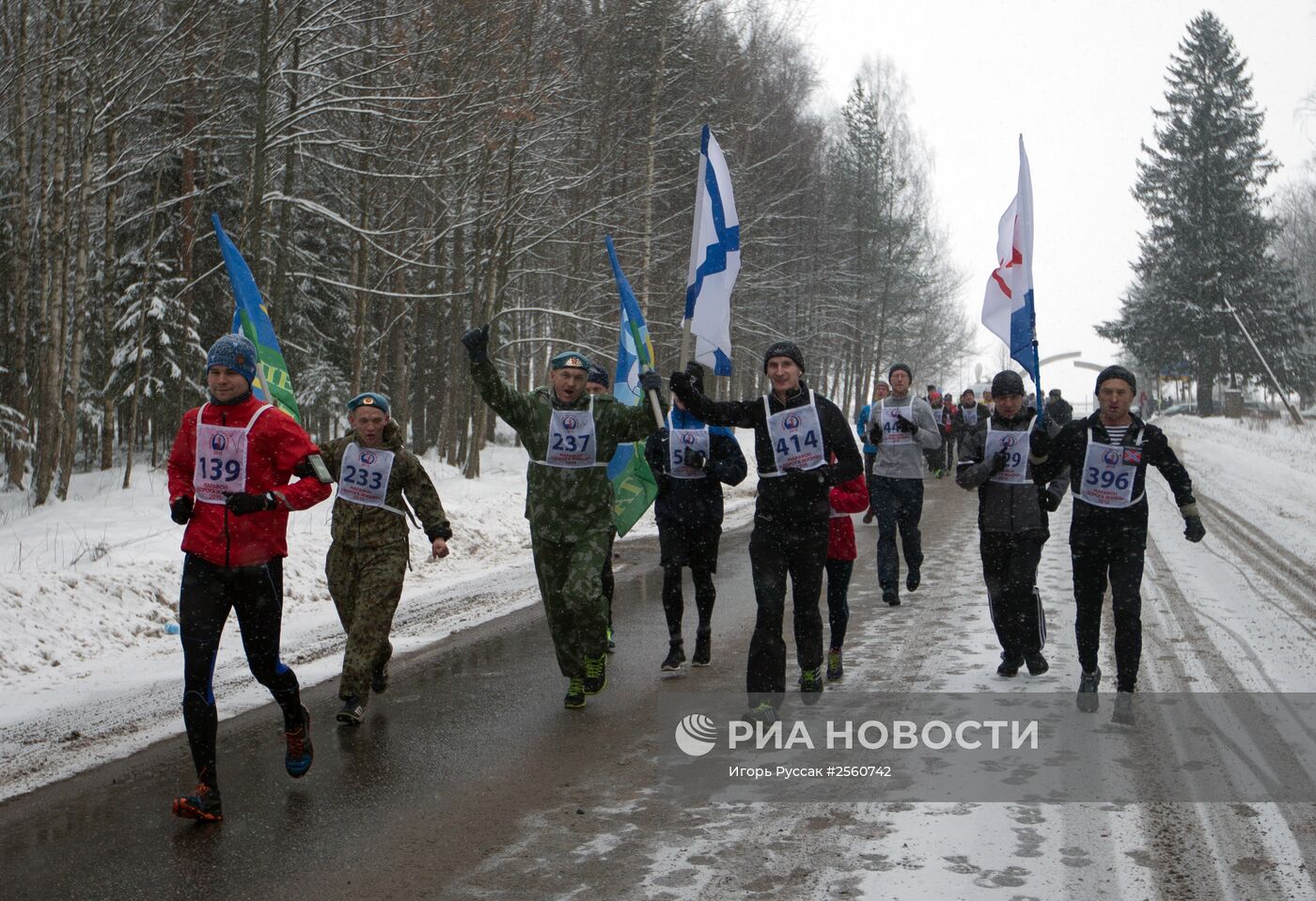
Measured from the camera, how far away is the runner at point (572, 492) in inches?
276

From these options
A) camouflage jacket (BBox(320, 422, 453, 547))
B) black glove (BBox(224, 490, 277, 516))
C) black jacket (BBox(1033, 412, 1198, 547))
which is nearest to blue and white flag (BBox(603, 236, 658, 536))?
camouflage jacket (BBox(320, 422, 453, 547))

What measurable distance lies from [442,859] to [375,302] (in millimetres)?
25213

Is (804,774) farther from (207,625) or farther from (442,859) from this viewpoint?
(207,625)

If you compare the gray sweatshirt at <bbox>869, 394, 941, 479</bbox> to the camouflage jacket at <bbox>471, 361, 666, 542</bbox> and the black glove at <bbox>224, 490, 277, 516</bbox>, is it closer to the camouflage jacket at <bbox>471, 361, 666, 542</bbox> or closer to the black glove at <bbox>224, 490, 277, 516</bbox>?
the camouflage jacket at <bbox>471, 361, 666, 542</bbox>

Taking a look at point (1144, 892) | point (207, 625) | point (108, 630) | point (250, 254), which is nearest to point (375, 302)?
point (250, 254)

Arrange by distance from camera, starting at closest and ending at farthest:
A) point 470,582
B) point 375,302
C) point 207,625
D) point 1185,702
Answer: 1. point 207,625
2. point 1185,702
3. point 470,582
4. point 375,302

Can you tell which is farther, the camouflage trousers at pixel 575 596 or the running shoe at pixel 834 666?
the running shoe at pixel 834 666

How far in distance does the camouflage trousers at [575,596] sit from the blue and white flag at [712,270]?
4.64ft

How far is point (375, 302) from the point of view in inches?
1124

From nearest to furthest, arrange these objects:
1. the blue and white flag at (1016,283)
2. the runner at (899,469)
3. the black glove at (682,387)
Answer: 1. the black glove at (682,387)
2. the blue and white flag at (1016,283)
3. the runner at (899,469)

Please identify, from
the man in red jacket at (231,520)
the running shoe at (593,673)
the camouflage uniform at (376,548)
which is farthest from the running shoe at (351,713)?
the running shoe at (593,673)

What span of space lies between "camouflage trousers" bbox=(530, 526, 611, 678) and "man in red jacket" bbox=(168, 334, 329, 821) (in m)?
1.90

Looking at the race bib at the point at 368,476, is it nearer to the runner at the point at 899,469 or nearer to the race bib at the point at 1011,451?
the race bib at the point at 1011,451

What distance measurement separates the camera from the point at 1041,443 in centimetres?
688
